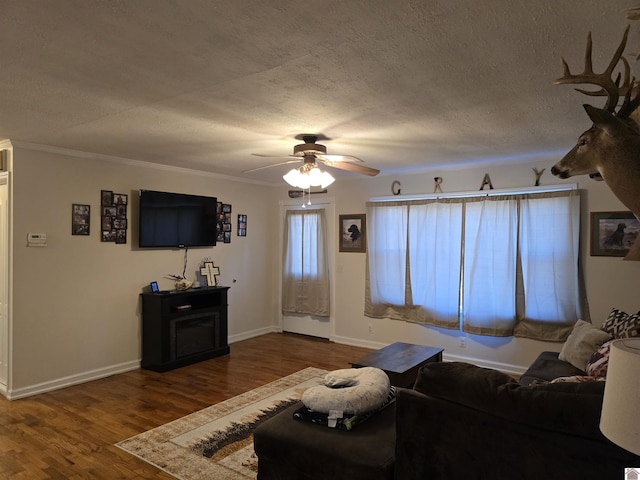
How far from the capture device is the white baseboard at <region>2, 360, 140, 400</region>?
400cm

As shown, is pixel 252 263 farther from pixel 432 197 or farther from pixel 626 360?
A: pixel 626 360

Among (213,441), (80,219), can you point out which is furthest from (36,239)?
(213,441)

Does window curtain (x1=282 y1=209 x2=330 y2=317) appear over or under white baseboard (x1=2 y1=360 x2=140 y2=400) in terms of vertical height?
over

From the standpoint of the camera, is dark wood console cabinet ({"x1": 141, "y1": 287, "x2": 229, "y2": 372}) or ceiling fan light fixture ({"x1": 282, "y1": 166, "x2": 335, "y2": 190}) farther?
dark wood console cabinet ({"x1": 141, "y1": 287, "x2": 229, "y2": 372})

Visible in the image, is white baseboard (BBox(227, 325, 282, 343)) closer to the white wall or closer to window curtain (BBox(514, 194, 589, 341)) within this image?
the white wall

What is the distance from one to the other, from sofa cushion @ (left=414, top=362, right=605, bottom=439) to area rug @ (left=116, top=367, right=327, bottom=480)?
5.03 feet

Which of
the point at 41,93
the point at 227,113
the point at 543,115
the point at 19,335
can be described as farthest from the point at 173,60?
the point at 19,335

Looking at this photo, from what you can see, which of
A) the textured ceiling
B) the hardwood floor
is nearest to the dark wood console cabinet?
the hardwood floor

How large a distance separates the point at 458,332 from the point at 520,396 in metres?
3.78

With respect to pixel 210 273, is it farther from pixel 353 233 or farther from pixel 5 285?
pixel 5 285

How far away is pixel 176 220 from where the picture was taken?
5293 mm

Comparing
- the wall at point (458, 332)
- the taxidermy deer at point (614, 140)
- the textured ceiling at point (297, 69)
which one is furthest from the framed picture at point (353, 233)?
the taxidermy deer at point (614, 140)

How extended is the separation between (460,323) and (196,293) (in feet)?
10.8

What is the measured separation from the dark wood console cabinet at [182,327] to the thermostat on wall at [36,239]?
48.2 inches
